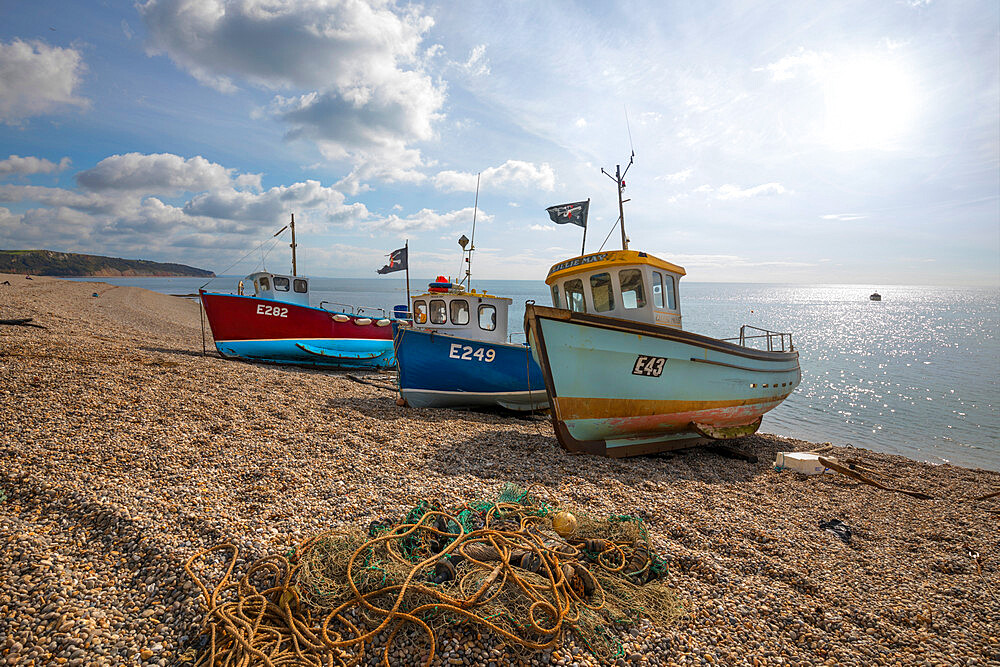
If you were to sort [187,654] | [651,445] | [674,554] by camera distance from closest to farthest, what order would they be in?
[187,654], [674,554], [651,445]

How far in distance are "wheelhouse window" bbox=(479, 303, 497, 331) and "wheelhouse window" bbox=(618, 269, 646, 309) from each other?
15.4ft

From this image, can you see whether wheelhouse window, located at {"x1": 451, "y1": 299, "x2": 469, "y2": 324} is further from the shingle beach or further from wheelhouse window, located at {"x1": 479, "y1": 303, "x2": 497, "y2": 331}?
the shingle beach

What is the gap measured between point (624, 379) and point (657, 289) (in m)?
2.39

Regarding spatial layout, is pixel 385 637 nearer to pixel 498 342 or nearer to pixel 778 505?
pixel 778 505

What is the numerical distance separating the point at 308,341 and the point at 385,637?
1555 cm

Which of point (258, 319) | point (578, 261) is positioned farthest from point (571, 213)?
point (258, 319)

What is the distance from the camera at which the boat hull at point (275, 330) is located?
54.6 ft

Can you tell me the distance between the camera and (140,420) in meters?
7.49

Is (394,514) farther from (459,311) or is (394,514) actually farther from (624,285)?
(459,311)

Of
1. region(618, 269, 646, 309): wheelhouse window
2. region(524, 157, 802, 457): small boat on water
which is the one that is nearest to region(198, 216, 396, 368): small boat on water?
region(524, 157, 802, 457): small boat on water

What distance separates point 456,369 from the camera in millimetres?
12102

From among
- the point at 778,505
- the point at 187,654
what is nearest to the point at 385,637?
the point at 187,654

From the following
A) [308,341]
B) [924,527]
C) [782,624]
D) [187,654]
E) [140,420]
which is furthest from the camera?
[308,341]

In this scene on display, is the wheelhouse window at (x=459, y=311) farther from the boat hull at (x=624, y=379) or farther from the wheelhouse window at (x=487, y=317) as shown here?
the boat hull at (x=624, y=379)
